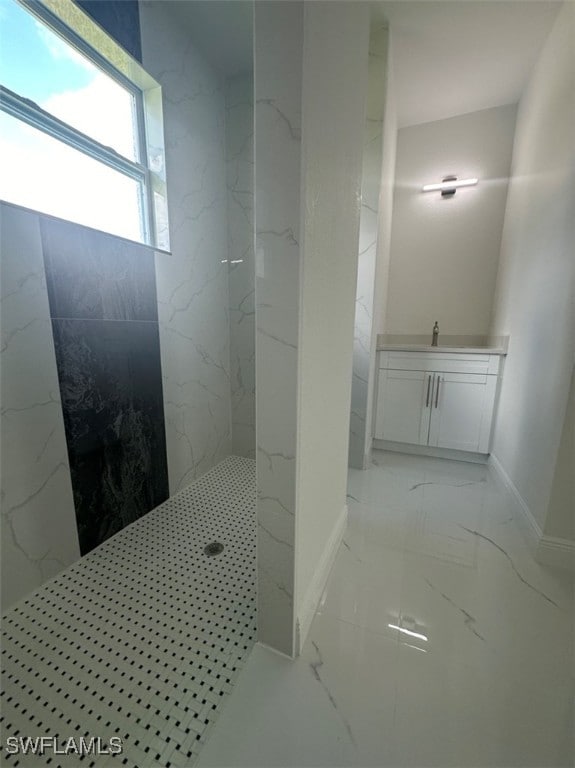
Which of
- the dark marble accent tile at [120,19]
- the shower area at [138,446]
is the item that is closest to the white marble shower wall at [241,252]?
the shower area at [138,446]

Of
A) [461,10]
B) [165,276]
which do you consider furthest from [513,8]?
[165,276]

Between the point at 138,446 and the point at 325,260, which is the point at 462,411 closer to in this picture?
the point at 325,260

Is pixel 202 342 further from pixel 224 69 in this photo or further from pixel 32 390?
pixel 224 69

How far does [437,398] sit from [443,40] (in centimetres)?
230

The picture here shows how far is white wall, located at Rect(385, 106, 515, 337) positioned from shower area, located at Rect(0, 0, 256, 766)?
157cm

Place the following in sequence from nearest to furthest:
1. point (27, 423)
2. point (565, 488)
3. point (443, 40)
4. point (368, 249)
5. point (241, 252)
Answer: point (27, 423) < point (565, 488) < point (443, 40) < point (368, 249) < point (241, 252)

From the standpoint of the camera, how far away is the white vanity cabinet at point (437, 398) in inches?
87.1

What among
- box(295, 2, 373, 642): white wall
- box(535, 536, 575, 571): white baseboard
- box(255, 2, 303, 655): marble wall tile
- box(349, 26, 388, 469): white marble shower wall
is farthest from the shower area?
box(535, 536, 575, 571): white baseboard

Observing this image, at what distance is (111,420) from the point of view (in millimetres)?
1457

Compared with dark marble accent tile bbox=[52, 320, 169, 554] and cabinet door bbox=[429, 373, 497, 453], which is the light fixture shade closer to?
cabinet door bbox=[429, 373, 497, 453]

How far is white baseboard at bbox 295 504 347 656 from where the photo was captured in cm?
97

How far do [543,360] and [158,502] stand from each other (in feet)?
7.33

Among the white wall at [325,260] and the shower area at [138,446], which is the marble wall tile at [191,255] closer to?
the shower area at [138,446]

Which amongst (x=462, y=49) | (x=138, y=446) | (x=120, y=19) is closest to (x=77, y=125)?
(x=120, y=19)
